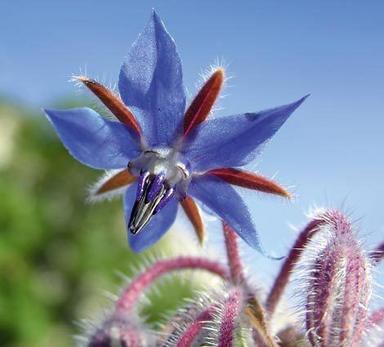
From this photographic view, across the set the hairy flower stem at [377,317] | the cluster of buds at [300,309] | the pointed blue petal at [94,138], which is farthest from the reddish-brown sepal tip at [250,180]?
the hairy flower stem at [377,317]

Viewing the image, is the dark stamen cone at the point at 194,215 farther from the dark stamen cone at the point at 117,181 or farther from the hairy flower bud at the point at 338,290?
the hairy flower bud at the point at 338,290

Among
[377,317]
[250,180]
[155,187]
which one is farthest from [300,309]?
[155,187]

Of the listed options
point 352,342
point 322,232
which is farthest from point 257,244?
point 352,342

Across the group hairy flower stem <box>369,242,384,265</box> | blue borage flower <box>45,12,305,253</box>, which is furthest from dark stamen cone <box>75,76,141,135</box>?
hairy flower stem <box>369,242,384,265</box>

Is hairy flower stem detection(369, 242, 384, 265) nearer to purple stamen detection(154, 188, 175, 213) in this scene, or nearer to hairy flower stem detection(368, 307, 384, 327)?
hairy flower stem detection(368, 307, 384, 327)

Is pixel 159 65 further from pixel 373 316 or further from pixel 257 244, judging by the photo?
pixel 373 316

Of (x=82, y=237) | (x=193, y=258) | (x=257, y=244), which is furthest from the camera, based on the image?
(x=82, y=237)
